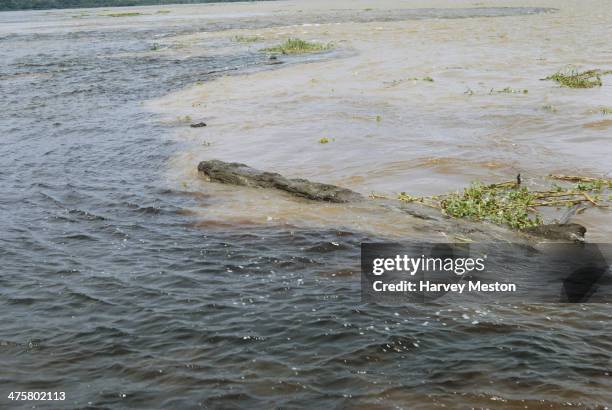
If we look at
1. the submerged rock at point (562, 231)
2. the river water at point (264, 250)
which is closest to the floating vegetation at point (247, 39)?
the river water at point (264, 250)

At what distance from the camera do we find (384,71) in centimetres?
3048

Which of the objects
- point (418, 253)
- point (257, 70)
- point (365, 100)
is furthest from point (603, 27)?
point (418, 253)

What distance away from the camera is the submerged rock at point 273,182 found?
11703 millimetres

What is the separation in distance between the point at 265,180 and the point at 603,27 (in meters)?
40.6

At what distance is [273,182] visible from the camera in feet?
41.5

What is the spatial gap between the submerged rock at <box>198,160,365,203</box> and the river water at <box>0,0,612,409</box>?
315 millimetres

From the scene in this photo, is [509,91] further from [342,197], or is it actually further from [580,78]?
[342,197]

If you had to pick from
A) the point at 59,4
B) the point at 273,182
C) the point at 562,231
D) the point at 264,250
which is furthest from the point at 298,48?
the point at 59,4

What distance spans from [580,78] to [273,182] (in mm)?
16665

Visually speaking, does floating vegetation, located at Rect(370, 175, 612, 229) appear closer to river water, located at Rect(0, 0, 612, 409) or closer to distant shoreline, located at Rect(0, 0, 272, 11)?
river water, located at Rect(0, 0, 612, 409)

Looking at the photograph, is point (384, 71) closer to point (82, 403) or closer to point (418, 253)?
point (418, 253)

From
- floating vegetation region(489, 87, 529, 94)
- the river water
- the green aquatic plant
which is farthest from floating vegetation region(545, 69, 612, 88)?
the green aquatic plant

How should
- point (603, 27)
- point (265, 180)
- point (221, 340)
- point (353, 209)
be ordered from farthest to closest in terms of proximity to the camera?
point (603, 27)
point (265, 180)
point (353, 209)
point (221, 340)

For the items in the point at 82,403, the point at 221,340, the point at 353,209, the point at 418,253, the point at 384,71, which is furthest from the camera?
the point at 384,71
